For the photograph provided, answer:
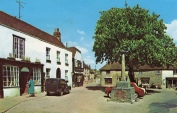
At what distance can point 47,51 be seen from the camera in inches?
1179

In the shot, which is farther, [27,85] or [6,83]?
[27,85]

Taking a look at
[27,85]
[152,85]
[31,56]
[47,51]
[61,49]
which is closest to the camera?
[27,85]

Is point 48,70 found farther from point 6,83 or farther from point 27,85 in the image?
point 6,83

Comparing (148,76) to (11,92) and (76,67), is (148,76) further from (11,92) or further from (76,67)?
(11,92)

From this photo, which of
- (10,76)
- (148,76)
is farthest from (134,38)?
(148,76)

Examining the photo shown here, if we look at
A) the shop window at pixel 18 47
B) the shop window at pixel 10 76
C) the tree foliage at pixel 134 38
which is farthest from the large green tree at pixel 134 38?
the shop window at pixel 10 76

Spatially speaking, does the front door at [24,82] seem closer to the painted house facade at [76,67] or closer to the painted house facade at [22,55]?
the painted house facade at [22,55]

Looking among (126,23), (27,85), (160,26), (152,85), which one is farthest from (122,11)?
(152,85)

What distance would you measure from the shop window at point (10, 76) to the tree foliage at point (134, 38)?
40.2 feet

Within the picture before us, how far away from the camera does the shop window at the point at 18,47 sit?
2197 centimetres

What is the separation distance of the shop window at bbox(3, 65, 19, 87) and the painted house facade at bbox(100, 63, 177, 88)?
1224 inches

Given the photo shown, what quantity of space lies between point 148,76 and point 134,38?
958 inches

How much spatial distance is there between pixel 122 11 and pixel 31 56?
45.1 feet

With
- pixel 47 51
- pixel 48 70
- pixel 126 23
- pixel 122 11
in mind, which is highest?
pixel 122 11
